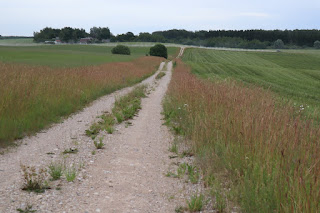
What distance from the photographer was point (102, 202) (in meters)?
4.24

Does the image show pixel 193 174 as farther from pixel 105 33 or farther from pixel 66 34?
pixel 105 33

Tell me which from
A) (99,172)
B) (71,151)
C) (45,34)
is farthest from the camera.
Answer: (45,34)

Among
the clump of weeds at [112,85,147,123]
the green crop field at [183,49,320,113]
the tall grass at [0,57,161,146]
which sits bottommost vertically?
the green crop field at [183,49,320,113]

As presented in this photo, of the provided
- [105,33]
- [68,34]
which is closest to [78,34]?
[68,34]

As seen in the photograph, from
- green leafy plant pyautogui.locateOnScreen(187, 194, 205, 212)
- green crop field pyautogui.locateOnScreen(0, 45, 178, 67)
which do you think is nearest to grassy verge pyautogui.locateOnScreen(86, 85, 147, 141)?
green leafy plant pyautogui.locateOnScreen(187, 194, 205, 212)

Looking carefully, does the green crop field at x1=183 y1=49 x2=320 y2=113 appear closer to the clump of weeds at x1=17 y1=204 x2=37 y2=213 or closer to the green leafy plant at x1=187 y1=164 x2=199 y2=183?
the green leafy plant at x1=187 y1=164 x2=199 y2=183

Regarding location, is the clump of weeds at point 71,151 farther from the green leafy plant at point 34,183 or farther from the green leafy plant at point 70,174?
the green leafy plant at point 34,183

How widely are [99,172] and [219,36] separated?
162 m

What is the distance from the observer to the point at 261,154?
465 cm

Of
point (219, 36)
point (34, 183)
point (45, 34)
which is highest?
point (45, 34)

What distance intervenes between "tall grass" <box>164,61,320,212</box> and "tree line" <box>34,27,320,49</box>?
129 metres

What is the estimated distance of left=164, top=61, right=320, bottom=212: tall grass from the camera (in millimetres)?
3461

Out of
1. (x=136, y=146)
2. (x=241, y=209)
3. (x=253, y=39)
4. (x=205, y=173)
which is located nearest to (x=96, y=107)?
(x=136, y=146)

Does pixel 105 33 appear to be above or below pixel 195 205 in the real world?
above
